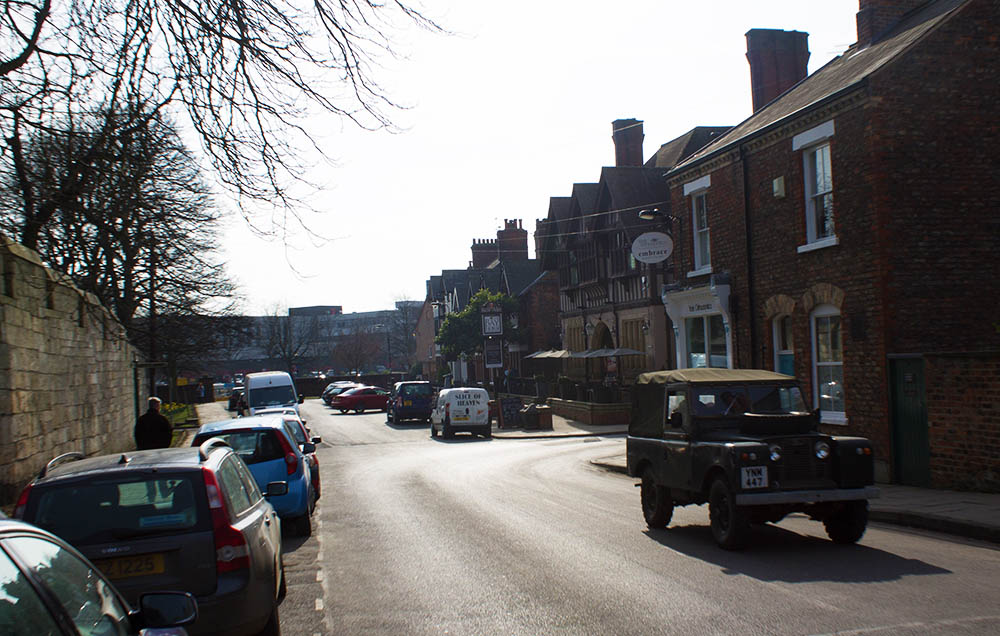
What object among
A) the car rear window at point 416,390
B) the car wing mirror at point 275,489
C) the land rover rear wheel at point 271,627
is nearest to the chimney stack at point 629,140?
the car rear window at point 416,390

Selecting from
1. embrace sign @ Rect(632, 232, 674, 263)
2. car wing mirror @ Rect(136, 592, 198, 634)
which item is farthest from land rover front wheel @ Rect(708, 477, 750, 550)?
embrace sign @ Rect(632, 232, 674, 263)

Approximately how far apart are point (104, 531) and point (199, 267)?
97.6 ft

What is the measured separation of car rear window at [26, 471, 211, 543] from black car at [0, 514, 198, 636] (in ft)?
7.64

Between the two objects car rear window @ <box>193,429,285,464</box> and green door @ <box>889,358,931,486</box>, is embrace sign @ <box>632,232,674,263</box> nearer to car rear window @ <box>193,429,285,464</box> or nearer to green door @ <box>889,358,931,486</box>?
green door @ <box>889,358,931,486</box>

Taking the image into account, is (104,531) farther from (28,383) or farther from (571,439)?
(571,439)

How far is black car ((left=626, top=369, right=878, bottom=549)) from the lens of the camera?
381 inches

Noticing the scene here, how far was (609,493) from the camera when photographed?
16.3m

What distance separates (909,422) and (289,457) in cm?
966

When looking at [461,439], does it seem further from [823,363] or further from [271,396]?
[823,363]

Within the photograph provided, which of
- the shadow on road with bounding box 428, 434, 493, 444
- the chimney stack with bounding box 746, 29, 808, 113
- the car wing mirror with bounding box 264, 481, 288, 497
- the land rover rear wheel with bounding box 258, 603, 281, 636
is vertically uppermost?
the chimney stack with bounding box 746, 29, 808, 113

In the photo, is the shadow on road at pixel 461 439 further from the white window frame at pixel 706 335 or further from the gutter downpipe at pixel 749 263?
the gutter downpipe at pixel 749 263

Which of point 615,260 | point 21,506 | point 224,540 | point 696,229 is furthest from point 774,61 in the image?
point 21,506

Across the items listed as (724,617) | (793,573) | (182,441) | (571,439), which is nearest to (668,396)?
(793,573)

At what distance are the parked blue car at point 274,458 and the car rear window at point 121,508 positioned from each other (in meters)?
5.90
